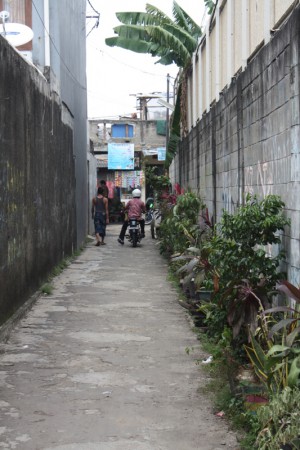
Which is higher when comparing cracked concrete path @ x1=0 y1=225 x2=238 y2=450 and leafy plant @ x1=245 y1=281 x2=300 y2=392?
leafy plant @ x1=245 y1=281 x2=300 y2=392

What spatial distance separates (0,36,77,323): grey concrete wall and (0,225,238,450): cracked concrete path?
0.59m

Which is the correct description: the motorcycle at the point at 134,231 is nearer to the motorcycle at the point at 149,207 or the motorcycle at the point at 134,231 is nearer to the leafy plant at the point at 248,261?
the motorcycle at the point at 149,207

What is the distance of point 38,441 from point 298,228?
251cm

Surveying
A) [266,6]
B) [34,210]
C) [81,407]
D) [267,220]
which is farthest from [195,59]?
[81,407]

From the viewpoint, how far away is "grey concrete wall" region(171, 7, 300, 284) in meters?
4.91

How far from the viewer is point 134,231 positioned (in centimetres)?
1741

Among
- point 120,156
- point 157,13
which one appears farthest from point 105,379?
point 120,156

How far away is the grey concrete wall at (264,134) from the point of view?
4910mm

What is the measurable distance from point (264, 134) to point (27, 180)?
3716mm

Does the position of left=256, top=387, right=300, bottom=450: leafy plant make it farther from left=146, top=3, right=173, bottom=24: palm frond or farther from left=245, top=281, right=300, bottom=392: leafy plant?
left=146, top=3, right=173, bottom=24: palm frond

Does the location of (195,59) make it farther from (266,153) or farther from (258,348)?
(258,348)

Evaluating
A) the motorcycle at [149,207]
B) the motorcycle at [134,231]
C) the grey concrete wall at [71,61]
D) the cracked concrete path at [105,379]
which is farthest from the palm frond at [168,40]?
the cracked concrete path at [105,379]

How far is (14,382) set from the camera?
5.41m

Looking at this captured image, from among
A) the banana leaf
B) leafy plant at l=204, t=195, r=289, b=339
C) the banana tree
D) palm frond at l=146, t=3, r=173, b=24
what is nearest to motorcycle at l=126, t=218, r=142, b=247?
the banana tree
